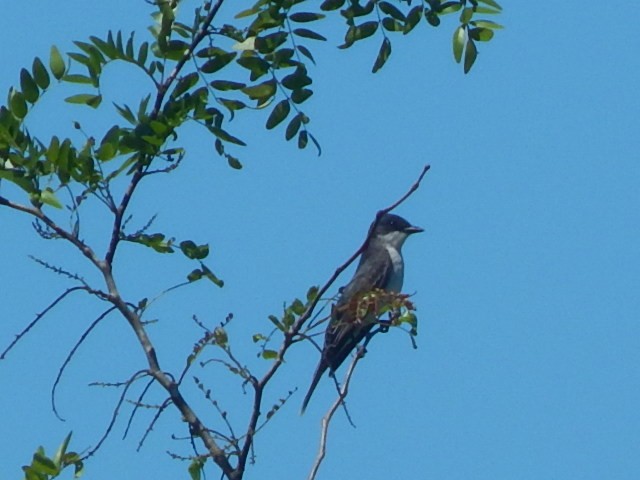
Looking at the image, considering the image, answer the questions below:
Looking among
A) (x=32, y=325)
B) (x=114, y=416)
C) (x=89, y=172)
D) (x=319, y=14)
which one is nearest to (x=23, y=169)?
(x=89, y=172)

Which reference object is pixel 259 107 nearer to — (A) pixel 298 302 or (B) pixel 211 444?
(A) pixel 298 302

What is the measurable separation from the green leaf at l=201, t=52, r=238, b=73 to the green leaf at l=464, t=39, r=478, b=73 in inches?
32.1

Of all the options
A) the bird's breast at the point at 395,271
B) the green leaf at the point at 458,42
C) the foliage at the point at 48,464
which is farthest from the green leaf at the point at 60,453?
the bird's breast at the point at 395,271

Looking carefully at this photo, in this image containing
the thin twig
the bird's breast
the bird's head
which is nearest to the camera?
the thin twig

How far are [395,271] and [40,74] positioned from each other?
560 cm

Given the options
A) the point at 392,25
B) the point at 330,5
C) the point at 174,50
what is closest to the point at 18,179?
the point at 174,50

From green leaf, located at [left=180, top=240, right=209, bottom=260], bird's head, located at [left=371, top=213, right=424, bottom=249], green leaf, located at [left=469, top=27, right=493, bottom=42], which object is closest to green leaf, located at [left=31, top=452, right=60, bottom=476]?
green leaf, located at [left=180, top=240, right=209, bottom=260]

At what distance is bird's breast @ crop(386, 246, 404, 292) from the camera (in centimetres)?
915

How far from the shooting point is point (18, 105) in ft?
12.0

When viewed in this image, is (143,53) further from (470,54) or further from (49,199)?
(470,54)

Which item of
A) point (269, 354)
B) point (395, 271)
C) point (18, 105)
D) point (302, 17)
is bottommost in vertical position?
point (269, 354)

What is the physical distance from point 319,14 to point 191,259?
86cm

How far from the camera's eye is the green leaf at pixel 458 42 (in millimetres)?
4203

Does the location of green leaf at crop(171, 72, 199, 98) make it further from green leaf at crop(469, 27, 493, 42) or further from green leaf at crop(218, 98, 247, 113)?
green leaf at crop(469, 27, 493, 42)
